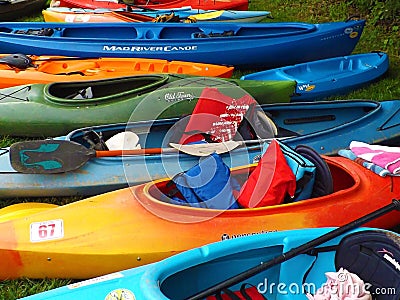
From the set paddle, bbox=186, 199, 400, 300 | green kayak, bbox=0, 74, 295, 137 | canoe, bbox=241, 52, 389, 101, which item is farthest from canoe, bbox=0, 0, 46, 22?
paddle, bbox=186, 199, 400, 300

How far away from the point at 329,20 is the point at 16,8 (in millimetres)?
3986

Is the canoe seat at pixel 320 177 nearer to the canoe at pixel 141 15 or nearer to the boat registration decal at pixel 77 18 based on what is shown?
the canoe at pixel 141 15

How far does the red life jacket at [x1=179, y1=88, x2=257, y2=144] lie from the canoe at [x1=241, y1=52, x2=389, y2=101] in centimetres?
125

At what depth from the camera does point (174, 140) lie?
11.8 feet

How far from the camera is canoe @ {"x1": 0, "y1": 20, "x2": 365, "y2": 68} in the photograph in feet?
17.5

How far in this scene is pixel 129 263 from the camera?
284 cm

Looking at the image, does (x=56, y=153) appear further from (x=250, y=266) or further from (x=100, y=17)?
(x=100, y=17)

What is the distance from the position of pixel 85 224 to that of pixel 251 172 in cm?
94

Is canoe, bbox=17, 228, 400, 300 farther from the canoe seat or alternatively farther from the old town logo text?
the old town logo text

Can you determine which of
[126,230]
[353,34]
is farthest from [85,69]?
[353,34]

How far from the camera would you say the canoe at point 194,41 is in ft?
17.5

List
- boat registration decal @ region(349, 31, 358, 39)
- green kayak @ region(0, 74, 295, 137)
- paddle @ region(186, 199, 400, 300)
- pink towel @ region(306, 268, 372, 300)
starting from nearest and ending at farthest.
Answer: paddle @ region(186, 199, 400, 300) < pink towel @ region(306, 268, 372, 300) < green kayak @ region(0, 74, 295, 137) < boat registration decal @ region(349, 31, 358, 39)

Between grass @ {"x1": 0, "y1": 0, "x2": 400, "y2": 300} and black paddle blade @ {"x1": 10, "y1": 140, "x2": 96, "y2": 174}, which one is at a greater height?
black paddle blade @ {"x1": 10, "y1": 140, "x2": 96, "y2": 174}

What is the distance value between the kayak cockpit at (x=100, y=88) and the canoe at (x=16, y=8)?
3.19 m
